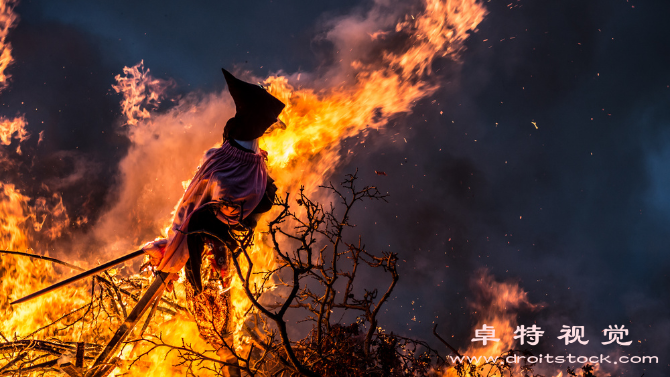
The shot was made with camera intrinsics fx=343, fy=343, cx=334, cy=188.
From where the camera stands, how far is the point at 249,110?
175 inches

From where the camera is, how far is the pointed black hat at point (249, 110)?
174 inches

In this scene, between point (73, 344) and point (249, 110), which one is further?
point (73, 344)

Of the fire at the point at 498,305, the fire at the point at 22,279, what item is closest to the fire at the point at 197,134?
the fire at the point at 22,279

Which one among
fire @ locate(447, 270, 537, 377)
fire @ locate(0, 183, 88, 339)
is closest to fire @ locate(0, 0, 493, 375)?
fire @ locate(0, 183, 88, 339)

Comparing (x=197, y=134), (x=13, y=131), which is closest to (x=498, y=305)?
(x=197, y=134)

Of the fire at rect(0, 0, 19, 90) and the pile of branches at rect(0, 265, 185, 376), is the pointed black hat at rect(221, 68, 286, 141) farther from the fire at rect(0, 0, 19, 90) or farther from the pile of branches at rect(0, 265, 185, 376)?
the fire at rect(0, 0, 19, 90)

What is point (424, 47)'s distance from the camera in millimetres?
12828

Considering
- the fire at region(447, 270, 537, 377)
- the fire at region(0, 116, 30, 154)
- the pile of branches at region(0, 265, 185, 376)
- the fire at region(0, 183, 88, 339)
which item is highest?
the fire at region(0, 116, 30, 154)

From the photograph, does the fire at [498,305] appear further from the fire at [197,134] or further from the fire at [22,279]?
the fire at [22,279]

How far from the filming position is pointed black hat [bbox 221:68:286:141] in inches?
174

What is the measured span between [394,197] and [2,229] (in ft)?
55.3

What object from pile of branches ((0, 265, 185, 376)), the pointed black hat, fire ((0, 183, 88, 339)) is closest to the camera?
pile of branches ((0, 265, 185, 376))

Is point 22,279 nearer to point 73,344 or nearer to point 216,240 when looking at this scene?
point 73,344

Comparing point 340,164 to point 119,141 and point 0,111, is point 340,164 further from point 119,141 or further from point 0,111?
point 0,111
